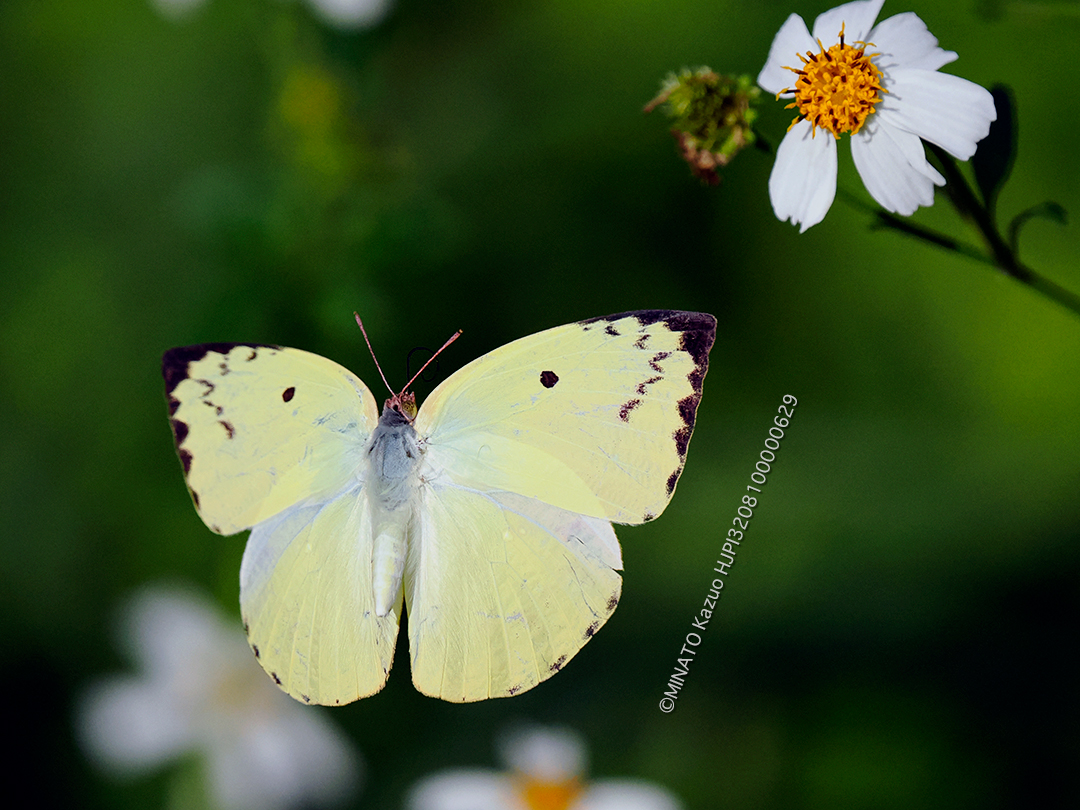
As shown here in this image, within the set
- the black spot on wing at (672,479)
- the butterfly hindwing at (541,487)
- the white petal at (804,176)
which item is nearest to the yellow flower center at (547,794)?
the butterfly hindwing at (541,487)

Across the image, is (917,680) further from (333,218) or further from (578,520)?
(333,218)

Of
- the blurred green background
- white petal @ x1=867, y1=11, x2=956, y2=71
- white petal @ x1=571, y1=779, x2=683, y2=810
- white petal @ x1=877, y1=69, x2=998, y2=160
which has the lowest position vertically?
white petal @ x1=571, y1=779, x2=683, y2=810

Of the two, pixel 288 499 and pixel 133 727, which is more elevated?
pixel 288 499

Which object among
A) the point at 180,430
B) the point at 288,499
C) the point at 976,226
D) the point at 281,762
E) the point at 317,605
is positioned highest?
the point at 976,226

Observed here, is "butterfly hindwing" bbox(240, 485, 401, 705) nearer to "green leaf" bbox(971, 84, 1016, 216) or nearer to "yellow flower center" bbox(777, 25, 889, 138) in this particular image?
"yellow flower center" bbox(777, 25, 889, 138)

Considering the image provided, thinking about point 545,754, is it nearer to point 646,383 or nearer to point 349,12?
point 646,383

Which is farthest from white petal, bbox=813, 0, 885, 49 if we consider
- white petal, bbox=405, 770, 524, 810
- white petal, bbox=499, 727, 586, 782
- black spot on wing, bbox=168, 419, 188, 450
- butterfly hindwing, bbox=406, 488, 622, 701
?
white petal, bbox=405, 770, 524, 810

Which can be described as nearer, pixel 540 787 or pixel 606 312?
pixel 540 787

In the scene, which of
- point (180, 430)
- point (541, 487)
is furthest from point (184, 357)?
point (541, 487)
